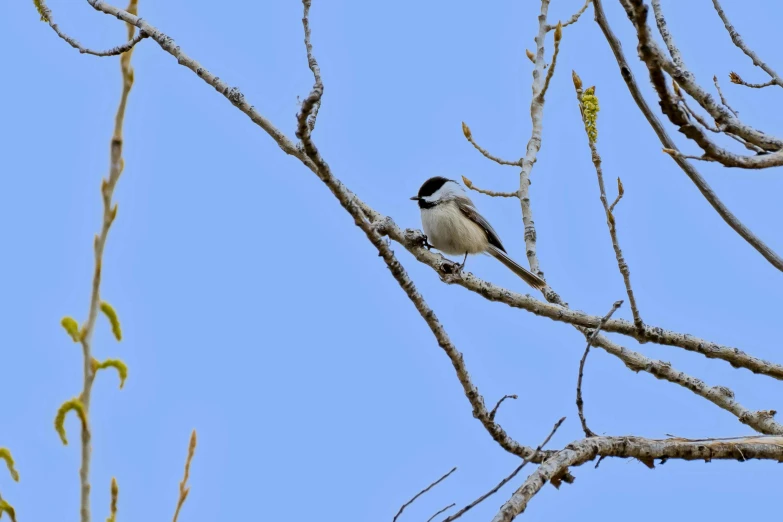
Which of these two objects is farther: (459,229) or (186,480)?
(459,229)

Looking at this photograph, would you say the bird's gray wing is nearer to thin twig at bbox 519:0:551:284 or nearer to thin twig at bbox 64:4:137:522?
thin twig at bbox 519:0:551:284

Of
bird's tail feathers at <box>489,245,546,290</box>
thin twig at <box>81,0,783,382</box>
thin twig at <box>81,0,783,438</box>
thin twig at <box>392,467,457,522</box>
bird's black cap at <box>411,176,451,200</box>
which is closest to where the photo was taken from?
thin twig at <box>392,467,457,522</box>

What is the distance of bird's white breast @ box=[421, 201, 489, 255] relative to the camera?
722 cm

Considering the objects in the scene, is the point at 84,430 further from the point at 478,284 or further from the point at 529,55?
the point at 529,55

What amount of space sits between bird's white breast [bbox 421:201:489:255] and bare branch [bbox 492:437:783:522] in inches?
162

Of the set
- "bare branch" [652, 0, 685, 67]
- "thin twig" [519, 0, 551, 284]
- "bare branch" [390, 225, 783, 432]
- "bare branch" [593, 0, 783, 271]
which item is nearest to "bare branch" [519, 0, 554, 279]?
"thin twig" [519, 0, 551, 284]

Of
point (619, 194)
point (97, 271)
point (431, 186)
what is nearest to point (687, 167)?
point (619, 194)

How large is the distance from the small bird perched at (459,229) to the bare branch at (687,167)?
10.6ft

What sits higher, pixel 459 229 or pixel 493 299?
pixel 459 229

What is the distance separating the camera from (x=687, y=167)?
371 centimetres

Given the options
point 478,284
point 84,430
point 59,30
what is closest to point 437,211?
point 478,284

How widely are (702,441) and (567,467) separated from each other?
77 cm

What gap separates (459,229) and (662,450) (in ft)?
13.8

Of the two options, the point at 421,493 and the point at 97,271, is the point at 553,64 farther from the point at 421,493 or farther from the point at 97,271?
the point at 97,271
